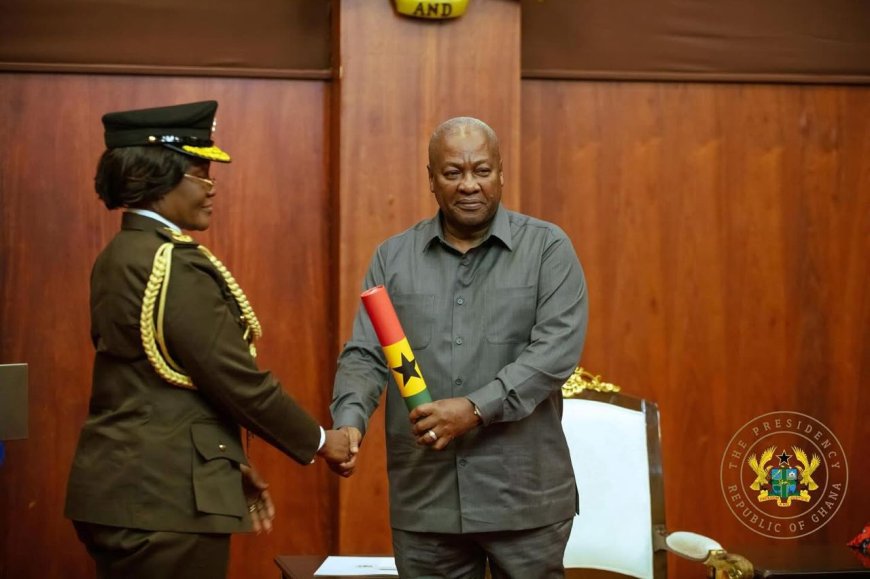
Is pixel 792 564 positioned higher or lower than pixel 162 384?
lower

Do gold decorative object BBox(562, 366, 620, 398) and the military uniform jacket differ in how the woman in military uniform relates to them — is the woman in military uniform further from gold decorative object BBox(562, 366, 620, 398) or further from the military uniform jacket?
gold decorative object BBox(562, 366, 620, 398)

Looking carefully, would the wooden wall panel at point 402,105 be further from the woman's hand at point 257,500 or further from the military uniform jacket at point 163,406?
the military uniform jacket at point 163,406

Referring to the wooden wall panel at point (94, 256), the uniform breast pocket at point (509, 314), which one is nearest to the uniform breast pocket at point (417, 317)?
the uniform breast pocket at point (509, 314)

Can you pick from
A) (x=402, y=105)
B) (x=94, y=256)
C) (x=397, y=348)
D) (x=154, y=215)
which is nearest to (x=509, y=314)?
(x=397, y=348)

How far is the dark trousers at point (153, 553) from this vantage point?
2248mm

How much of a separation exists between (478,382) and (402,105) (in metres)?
1.71

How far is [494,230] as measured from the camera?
8.55 feet

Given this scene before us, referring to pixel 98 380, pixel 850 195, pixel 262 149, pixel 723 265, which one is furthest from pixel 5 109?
pixel 850 195

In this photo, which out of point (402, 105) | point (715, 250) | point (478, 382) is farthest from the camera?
point (715, 250)

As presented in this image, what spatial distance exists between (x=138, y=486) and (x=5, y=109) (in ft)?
7.51

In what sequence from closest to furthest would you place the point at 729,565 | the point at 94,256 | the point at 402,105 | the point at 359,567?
→ the point at 729,565 < the point at 359,567 < the point at 402,105 < the point at 94,256

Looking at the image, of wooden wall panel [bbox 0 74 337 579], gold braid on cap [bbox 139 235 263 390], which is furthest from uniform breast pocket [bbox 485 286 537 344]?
wooden wall panel [bbox 0 74 337 579]

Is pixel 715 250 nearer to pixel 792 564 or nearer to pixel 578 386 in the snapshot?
pixel 578 386

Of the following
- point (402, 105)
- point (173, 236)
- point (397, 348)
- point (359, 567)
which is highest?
point (402, 105)
